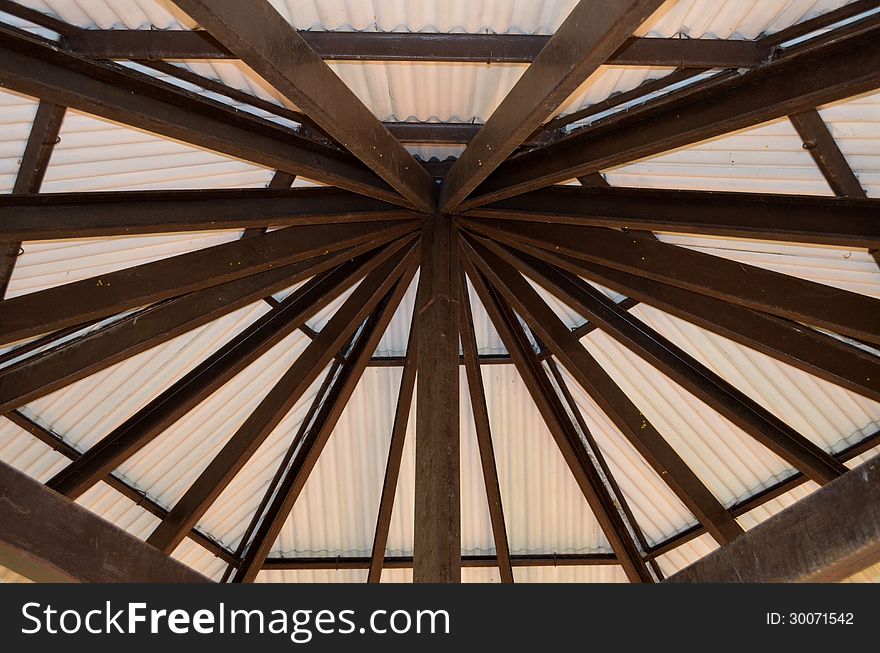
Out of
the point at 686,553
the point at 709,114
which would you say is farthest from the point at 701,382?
the point at 686,553

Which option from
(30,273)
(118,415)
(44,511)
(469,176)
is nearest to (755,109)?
(469,176)

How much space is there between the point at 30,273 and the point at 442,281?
527cm

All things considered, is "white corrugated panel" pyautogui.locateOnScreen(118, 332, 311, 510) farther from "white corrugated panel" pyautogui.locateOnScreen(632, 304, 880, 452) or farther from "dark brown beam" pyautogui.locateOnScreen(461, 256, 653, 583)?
"white corrugated panel" pyautogui.locateOnScreen(632, 304, 880, 452)

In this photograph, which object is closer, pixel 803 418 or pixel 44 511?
pixel 44 511

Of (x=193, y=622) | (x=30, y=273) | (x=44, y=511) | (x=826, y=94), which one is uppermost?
(x=30, y=273)

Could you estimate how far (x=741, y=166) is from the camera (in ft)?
35.1

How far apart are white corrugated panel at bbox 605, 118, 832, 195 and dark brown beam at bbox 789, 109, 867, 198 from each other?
0.13 meters

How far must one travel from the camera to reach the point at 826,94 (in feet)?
23.3

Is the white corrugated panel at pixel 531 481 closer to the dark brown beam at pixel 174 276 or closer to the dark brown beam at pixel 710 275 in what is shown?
the dark brown beam at pixel 710 275

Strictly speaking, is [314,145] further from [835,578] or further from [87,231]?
[835,578]

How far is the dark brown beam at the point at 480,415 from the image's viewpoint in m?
11.5

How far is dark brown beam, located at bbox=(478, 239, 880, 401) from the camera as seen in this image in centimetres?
955

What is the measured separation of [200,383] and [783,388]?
7.89 metres

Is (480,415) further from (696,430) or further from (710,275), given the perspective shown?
(710,275)
